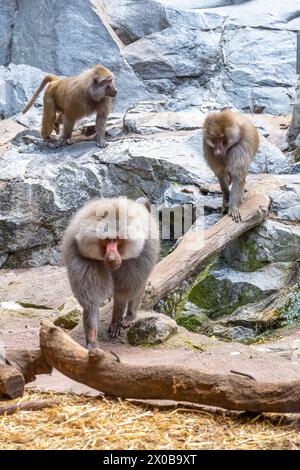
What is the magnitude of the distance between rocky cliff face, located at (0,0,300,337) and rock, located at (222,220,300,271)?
11 millimetres

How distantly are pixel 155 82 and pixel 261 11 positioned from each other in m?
2.46

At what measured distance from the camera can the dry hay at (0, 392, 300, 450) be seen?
3109mm

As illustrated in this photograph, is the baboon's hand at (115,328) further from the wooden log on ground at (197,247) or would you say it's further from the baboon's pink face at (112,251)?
the baboon's pink face at (112,251)

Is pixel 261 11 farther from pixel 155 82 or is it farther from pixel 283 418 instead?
pixel 283 418

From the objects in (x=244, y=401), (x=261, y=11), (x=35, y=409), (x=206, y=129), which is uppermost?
(x=261, y=11)

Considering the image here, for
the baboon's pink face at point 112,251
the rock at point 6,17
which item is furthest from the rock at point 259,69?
the baboon's pink face at point 112,251

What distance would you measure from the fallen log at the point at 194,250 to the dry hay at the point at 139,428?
82.2 inches

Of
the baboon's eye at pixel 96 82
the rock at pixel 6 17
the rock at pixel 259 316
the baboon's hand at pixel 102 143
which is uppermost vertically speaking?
the rock at pixel 6 17

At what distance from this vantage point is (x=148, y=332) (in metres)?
5.63

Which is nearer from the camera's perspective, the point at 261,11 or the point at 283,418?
the point at 283,418

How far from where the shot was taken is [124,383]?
3.70m

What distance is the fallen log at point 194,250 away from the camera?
643 cm

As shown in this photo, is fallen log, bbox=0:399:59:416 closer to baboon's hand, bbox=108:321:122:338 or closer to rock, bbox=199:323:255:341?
baboon's hand, bbox=108:321:122:338

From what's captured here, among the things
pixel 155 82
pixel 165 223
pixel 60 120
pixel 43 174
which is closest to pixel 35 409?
pixel 165 223
